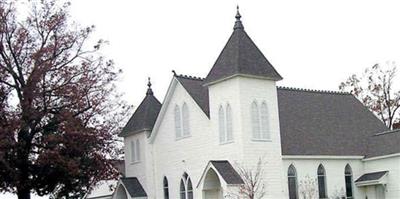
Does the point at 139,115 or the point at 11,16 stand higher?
the point at 11,16

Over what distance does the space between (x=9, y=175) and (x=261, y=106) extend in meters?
14.0

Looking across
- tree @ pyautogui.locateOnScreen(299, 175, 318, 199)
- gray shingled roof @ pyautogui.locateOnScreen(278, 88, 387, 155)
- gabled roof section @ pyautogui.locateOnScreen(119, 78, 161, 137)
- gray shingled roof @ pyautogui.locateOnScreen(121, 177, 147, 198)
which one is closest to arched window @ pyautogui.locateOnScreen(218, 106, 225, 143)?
gray shingled roof @ pyautogui.locateOnScreen(278, 88, 387, 155)

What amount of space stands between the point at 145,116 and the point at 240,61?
11.2m

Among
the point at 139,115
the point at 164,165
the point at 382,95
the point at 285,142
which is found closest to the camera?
the point at 285,142

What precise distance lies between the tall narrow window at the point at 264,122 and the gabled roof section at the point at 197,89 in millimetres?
3375

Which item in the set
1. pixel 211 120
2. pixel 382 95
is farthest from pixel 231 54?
pixel 382 95

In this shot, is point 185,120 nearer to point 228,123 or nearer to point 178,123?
point 178,123

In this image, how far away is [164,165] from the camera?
149 ft

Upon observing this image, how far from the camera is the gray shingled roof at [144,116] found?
155 ft

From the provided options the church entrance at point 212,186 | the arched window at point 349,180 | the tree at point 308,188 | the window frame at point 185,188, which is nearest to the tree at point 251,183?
the church entrance at point 212,186

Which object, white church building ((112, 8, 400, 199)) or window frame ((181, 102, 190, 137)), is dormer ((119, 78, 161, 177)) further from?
window frame ((181, 102, 190, 137))

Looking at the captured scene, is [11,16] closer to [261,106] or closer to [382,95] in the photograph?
[261,106]

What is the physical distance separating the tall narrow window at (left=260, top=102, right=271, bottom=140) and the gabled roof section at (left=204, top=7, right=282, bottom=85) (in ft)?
5.56

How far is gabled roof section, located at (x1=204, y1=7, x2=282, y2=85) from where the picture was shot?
38.8 m
